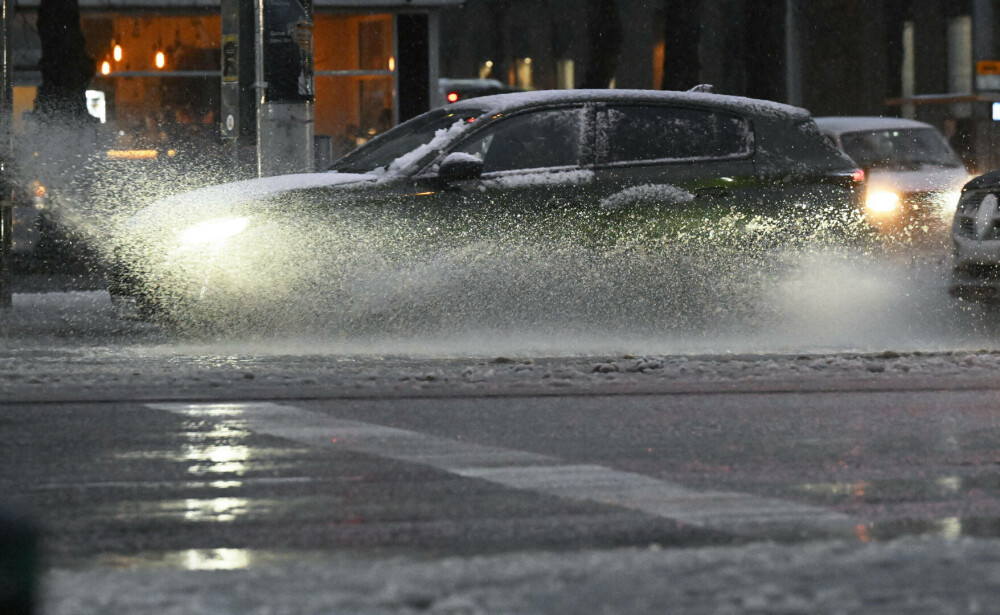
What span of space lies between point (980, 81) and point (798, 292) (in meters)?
13.7

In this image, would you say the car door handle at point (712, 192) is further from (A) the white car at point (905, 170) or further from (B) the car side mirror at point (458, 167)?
(A) the white car at point (905, 170)

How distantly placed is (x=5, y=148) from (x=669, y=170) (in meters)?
5.51

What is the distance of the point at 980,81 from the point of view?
76.6 feet

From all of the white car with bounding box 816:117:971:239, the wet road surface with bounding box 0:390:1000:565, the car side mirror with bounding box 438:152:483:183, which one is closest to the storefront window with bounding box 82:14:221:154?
the white car with bounding box 816:117:971:239

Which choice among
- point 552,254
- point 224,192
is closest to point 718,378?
point 552,254

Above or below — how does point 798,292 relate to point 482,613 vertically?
above

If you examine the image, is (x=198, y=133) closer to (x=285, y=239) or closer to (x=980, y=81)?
(x=980, y=81)

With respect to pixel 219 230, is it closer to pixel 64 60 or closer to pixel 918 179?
pixel 918 179

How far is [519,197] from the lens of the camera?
10.5 m

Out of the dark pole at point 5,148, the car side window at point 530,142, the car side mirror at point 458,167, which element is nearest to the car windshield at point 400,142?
the car side window at point 530,142

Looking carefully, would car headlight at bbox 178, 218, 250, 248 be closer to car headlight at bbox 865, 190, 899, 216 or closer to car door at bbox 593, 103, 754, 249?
car door at bbox 593, 103, 754, 249

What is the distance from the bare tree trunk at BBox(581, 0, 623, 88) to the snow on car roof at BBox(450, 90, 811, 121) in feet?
55.6

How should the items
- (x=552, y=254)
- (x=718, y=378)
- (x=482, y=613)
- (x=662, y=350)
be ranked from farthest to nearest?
(x=552, y=254) → (x=662, y=350) → (x=718, y=378) → (x=482, y=613)

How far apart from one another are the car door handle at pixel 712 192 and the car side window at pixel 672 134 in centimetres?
30
